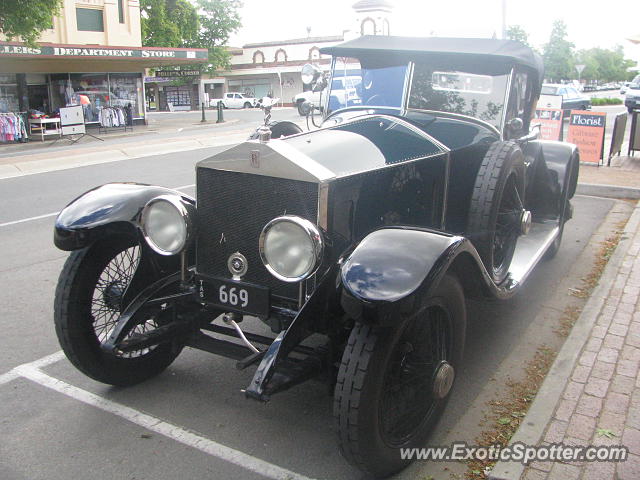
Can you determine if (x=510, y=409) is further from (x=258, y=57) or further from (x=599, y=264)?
(x=258, y=57)

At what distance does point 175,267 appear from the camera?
3.76m

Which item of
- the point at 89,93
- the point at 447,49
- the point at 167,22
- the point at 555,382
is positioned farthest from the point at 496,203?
the point at 167,22

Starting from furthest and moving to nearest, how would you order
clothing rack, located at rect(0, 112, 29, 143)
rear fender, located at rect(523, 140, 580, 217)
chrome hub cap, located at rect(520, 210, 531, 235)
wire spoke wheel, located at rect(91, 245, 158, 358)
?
1. clothing rack, located at rect(0, 112, 29, 143)
2. rear fender, located at rect(523, 140, 580, 217)
3. chrome hub cap, located at rect(520, 210, 531, 235)
4. wire spoke wheel, located at rect(91, 245, 158, 358)

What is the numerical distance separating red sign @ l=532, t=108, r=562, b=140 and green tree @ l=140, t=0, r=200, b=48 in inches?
1185

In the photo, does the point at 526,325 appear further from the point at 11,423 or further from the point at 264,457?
the point at 11,423

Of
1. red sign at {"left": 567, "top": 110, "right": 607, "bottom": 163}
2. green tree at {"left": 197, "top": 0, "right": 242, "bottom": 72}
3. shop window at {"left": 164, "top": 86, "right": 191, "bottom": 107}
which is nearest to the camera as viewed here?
red sign at {"left": 567, "top": 110, "right": 607, "bottom": 163}

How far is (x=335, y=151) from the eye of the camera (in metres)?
3.45

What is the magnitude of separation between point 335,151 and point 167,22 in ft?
130

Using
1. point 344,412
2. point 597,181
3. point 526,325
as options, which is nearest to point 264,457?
point 344,412

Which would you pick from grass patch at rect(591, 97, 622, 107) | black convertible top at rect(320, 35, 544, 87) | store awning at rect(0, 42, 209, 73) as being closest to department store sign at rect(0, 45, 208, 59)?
store awning at rect(0, 42, 209, 73)

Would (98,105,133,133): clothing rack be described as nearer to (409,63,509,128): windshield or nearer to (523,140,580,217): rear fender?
(523,140,580,217): rear fender

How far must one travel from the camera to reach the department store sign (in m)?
19.1

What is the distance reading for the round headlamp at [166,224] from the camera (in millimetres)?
3256

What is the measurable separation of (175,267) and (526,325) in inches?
106
